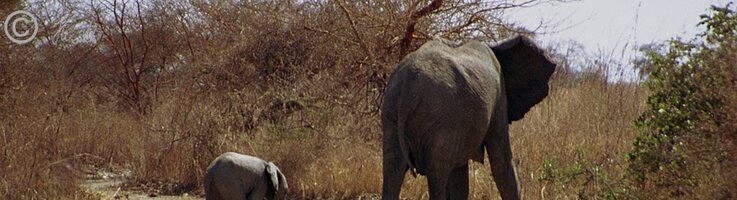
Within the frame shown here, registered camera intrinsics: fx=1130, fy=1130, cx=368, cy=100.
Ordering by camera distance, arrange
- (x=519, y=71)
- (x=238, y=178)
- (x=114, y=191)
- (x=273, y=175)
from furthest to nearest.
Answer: (x=114, y=191) → (x=273, y=175) → (x=238, y=178) → (x=519, y=71)

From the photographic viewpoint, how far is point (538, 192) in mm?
9828

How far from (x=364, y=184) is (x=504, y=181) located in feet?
12.6

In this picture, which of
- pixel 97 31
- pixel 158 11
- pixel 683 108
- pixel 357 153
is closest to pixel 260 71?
pixel 357 153

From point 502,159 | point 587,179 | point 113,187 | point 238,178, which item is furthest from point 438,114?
point 113,187

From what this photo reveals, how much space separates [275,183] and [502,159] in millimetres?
2520

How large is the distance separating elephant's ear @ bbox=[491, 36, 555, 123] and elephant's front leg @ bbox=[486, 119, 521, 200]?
24.7 inches

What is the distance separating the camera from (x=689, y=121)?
685 cm

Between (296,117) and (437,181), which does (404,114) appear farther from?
(296,117)

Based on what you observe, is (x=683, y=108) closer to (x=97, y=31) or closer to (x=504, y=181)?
(x=504, y=181)

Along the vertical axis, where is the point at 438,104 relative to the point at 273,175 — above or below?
above

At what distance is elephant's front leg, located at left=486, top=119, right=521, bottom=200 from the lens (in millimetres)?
7316

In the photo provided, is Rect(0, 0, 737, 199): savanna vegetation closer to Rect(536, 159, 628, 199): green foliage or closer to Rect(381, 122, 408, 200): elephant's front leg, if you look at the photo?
Rect(536, 159, 628, 199): green foliage

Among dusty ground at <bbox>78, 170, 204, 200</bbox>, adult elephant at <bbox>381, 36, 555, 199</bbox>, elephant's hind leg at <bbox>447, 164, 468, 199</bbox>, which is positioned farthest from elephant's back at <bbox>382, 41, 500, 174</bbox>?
dusty ground at <bbox>78, 170, 204, 200</bbox>

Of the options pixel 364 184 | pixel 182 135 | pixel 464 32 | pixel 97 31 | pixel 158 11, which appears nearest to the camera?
pixel 364 184
